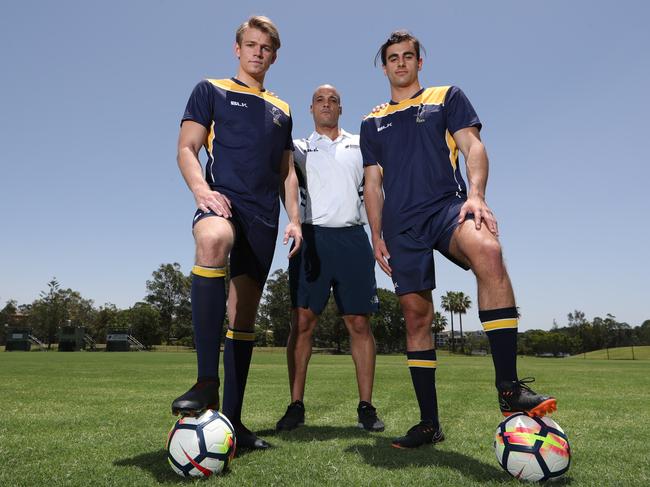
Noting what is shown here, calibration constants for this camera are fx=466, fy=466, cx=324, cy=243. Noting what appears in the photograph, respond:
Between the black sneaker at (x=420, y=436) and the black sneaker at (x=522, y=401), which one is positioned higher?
the black sneaker at (x=522, y=401)

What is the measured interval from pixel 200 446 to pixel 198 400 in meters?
0.26

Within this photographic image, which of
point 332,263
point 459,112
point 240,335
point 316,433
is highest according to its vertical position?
point 459,112

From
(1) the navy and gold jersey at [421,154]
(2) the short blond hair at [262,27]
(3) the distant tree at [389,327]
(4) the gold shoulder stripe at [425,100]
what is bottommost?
(3) the distant tree at [389,327]

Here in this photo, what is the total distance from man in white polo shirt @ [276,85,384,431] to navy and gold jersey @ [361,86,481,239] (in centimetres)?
116

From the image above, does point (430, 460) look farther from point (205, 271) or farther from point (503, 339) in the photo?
point (205, 271)

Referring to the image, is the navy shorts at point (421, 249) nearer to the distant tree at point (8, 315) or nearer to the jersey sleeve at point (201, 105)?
the jersey sleeve at point (201, 105)

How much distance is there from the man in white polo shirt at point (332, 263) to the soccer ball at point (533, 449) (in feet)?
7.28

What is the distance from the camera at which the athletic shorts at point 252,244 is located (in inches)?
141

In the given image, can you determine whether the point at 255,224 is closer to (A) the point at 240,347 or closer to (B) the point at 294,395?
(A) the point at 240,347

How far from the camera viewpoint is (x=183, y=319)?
93.6m

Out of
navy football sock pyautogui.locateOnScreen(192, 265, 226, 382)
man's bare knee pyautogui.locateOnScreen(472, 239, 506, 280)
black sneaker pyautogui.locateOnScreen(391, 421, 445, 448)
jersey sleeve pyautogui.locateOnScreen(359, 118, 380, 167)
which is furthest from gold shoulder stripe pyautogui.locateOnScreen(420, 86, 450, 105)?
black sneaker pyautogui.locateOnScreen(391, 421, 445, 448)

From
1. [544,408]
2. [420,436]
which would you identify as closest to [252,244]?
[420,436]

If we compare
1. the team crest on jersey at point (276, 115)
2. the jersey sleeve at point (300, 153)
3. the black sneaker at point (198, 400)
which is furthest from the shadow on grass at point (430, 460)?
the jersey sleeve at point (300, 153)

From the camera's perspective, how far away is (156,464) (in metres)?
3.06
